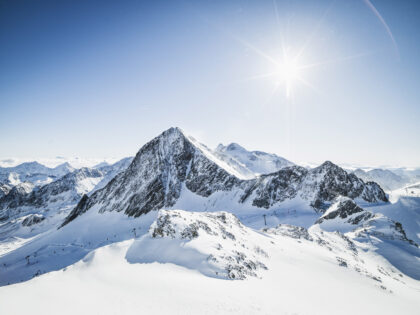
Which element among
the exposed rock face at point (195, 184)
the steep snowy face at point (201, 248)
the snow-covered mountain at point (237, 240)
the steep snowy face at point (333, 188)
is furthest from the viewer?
the exposed rock face at point (195, 184)

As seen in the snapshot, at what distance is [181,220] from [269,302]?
1493 cm

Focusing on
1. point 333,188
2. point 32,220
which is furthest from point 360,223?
point 32,220

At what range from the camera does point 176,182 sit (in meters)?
130

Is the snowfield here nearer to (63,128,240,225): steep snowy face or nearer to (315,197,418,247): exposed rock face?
(315,197,418,247): exposed rock face

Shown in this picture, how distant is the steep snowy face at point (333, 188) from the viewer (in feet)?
300

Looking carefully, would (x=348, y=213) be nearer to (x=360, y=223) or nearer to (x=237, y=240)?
(x=360, y=223)

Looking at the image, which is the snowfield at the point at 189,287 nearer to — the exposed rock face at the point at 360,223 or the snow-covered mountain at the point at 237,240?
the snow-covered mountain at the point at 237,240

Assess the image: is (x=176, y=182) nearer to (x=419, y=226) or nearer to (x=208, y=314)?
(x=419, y=226)

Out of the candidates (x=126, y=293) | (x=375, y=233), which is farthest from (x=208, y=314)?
(x=375, y=233)

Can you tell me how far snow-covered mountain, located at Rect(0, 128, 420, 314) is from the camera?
2072 centimetres

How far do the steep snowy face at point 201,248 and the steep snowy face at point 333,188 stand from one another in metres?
74.8

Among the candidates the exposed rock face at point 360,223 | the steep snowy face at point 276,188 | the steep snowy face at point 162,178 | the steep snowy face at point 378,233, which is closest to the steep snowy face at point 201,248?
the steep snowy face at point 378,233

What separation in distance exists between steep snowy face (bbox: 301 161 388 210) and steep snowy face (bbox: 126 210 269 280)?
74757mm

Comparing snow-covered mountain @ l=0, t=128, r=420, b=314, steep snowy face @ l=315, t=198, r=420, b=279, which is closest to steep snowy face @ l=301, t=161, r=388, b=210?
snow-covered mountain @ l=0, t=128, r=420, b=314
